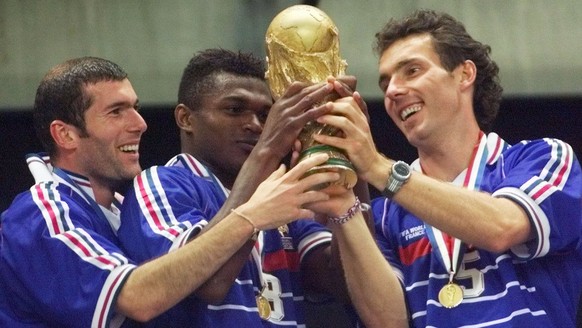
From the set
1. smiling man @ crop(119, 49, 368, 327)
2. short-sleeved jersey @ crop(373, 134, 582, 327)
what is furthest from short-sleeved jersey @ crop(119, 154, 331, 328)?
short-sleeved jersey @ crop(373, 134, 582, 327)

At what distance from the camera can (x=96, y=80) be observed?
172 inches

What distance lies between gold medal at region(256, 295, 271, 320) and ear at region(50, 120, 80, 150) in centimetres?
73

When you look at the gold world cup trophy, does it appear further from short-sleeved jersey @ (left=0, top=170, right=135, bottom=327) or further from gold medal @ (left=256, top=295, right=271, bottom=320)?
short-sleeved jersey @ (left=0, top=170, right=135, bottom=327)

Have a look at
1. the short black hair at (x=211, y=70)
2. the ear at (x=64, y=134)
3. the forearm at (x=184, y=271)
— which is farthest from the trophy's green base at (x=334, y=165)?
the ear at (x=64, y=134)

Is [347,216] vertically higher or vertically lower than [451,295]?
higher

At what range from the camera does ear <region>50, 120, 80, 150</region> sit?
4.31 metres

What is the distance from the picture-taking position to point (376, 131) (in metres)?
6.10

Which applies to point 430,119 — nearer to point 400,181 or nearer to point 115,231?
point 400,181

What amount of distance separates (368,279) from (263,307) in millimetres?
318

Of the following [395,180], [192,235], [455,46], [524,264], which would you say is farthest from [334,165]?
[455,46]

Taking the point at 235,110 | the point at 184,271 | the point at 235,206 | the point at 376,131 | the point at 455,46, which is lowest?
the point at 376,131

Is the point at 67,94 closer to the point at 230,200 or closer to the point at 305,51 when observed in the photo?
the point at 230,200

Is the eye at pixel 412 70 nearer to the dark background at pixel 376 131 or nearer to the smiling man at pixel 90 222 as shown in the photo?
the smiling man at pixel 90 222

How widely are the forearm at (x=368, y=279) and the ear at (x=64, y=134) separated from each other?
843 mm
